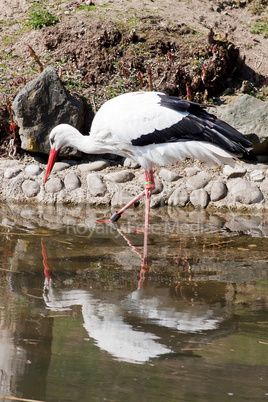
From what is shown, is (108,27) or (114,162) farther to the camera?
(108,27)

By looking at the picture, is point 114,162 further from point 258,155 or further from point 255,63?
point 255,63

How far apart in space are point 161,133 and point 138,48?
3854mm

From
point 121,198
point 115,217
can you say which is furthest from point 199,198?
point 115,217

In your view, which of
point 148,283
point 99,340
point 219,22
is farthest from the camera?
point 219,22

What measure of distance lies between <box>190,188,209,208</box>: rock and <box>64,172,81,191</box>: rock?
1614 millimetres

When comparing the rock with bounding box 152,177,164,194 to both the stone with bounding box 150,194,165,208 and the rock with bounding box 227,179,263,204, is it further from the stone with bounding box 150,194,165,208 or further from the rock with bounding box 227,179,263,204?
the rock with bounding box 227,179,263,204

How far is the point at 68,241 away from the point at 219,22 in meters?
6.63

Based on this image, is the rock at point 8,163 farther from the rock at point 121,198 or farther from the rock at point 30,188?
the rock at point 121,198

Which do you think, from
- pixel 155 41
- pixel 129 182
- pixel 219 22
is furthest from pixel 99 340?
pixel 219 22

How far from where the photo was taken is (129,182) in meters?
7.89

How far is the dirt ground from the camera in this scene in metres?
8.91

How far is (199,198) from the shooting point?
7.60 m

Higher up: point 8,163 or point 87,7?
point 87,7

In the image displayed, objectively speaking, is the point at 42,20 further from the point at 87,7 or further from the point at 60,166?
the point at 60,166
